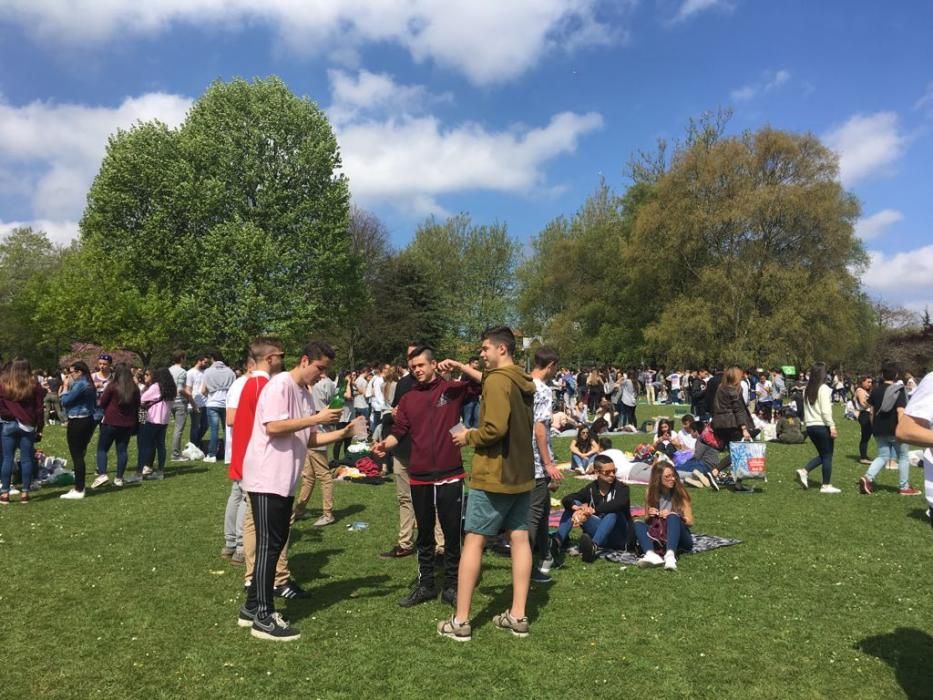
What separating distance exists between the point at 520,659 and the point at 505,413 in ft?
5.05

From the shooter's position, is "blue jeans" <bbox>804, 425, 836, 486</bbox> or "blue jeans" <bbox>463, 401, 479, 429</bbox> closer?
"blue jeans" <bbox>804, 425, 836, 486</bbox>

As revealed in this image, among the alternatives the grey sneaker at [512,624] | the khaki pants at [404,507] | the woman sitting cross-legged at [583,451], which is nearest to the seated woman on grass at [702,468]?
the woman sitting cross-legged at [583,451]

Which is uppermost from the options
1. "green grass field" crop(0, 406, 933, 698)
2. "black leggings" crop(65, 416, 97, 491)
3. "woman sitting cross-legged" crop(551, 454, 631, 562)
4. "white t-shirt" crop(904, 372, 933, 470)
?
"white t-shirt" crop(904, 372, 933, 470)

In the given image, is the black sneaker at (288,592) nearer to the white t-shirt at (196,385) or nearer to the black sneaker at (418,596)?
the black sneaker at (418,596)

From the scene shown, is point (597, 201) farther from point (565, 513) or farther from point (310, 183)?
point (565, 513)

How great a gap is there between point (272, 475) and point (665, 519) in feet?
13.4

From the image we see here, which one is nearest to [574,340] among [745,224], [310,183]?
[745,224]

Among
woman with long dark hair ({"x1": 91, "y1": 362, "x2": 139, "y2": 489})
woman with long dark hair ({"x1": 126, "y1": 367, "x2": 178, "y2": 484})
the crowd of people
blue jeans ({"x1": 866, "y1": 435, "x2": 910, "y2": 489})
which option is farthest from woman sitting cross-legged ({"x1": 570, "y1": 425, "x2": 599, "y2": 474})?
woman with long dark hair ({"x1": 91, "y1": 362, "x2": 139, "y2": 489})

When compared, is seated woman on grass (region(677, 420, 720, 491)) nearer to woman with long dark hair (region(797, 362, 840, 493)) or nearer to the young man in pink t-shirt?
woman with long dark hair (region(797, 362, 840, 493))

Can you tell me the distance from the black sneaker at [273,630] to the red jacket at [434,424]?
1.42m

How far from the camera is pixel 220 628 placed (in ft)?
15.4

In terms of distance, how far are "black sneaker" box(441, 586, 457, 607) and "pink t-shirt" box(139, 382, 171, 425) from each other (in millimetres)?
7298

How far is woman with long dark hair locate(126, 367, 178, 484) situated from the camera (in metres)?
10.7

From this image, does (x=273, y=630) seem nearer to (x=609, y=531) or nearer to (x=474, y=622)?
(x=474, y=622)
